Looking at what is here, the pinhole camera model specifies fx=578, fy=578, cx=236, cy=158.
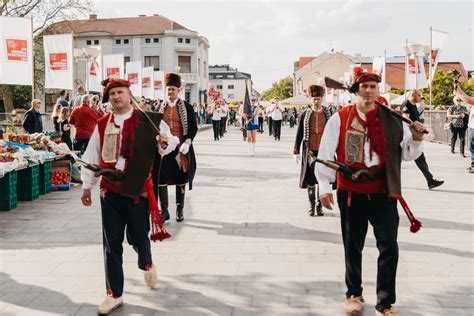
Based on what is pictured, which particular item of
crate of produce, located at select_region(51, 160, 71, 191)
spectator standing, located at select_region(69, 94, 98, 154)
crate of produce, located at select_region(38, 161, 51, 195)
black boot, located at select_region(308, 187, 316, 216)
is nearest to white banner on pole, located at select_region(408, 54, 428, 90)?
spectator standing, located at select_region(69, 94, 98, 154)

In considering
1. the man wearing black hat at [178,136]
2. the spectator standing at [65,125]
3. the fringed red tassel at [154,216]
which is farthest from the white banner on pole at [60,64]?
the fringed red tassel at [154,216]

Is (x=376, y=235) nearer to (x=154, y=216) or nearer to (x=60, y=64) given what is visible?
(x=154, y=216)

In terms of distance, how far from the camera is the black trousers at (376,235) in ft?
13.7

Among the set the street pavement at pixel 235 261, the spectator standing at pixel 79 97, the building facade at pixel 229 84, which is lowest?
the street pavement at pixel 235 261

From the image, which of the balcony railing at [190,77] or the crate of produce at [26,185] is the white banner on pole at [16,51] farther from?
the balcony railing at [190,77]

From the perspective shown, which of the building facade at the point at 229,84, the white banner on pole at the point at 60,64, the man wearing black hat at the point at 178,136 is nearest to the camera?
the man wearing black hat at the point at 178,136

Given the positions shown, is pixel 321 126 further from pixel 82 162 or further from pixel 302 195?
pixel 82 162

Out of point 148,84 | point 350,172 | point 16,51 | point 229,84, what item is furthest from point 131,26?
point 229,84

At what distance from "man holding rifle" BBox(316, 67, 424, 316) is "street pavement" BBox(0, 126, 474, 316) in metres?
0.36

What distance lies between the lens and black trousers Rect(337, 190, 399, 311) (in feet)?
13.7

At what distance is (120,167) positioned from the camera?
463cm

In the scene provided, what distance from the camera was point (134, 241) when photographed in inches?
190

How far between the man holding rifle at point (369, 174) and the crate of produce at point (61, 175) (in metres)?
7.84

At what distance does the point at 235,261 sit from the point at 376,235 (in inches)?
75.8
